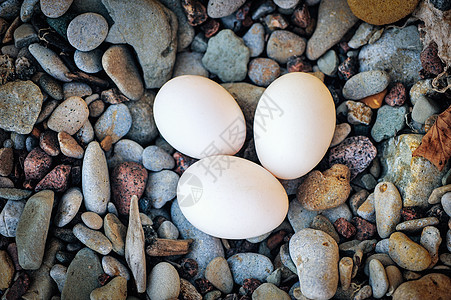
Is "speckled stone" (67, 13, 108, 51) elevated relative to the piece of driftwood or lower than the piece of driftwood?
elevated

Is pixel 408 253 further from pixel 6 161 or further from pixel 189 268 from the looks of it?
pixel 6 161

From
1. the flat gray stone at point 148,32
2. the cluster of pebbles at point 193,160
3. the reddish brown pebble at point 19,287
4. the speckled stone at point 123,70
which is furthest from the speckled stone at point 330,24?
the reddish brown pebble at point 19,287

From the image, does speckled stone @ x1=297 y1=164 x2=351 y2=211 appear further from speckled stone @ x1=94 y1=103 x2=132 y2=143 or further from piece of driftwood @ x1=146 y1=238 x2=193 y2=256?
speckled stone @ x1=94 y1=103 x2=132 y2=143

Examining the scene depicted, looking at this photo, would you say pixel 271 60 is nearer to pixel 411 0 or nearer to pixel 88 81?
pixel 411 0

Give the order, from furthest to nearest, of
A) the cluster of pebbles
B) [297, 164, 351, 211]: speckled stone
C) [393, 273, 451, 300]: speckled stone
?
[297, 164, 351, 211]: speckled stone, the cluster of pebbles, [393, 273, 451, 300]: speckled stone

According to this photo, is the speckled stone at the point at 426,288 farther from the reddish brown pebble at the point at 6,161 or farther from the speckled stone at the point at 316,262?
the reddish brown pebble at the point at 6,161

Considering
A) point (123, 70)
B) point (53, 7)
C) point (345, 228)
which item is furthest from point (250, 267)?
point (53, 7)

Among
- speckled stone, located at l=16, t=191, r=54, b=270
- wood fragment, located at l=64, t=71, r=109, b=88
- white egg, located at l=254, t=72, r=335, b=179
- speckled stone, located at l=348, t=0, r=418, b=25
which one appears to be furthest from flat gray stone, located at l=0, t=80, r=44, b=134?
speckled stone, located at l=348, t=0, r=418, b=25

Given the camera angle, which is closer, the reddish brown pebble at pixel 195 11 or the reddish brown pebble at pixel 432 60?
the reddish brown pebble at pixel 432 60
